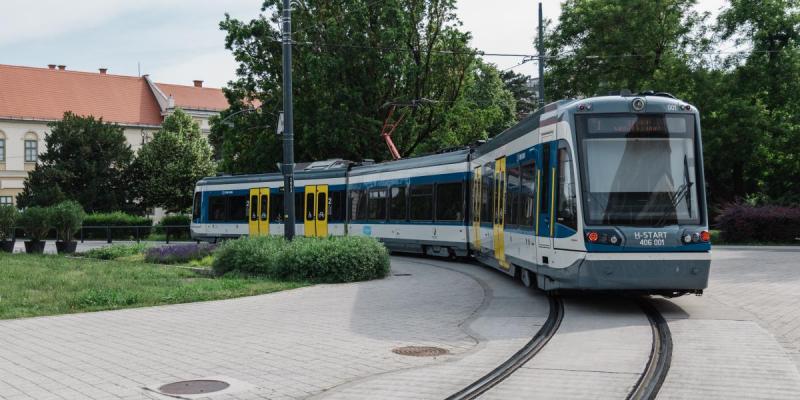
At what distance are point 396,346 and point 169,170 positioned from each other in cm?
5579

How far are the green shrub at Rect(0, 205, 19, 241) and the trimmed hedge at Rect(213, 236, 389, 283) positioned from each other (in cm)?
1301

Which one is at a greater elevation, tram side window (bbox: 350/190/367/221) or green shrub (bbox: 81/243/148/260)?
tram side window (bbox: 350/190/367/221)

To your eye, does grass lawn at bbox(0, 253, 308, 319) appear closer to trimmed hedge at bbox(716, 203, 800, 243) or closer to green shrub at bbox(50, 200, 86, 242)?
green shrub at bbox(50, 200, 86, 242)

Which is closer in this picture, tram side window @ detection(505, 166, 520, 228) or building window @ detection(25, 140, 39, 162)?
tram side window @ detection(505, 166, 520, 228)

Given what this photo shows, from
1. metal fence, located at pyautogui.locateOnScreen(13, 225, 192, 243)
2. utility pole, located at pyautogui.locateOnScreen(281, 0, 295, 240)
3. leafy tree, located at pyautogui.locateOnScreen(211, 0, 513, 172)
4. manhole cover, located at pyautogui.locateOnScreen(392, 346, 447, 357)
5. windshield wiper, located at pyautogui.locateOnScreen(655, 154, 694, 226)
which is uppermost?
leafy tree, located at pyautogui.locateOnScreen(211, 0, 513, 172)

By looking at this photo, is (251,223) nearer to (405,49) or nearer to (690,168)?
(405,49)

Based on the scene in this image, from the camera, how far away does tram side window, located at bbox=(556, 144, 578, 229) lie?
1126cm

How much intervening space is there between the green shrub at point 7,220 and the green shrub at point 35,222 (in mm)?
456

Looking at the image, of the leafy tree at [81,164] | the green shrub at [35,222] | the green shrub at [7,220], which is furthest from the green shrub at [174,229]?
the green shrub at [35,222]

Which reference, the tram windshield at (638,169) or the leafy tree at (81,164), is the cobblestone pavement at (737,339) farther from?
the leafy tree at (81,164)

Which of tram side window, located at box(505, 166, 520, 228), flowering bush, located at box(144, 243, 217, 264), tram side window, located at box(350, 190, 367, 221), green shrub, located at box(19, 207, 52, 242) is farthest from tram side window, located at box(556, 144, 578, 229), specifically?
green shrub, located at box(19, 207, 52, 242)

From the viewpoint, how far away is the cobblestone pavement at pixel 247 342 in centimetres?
730

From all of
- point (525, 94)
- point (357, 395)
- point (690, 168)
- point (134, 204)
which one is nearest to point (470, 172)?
point (690, 168)

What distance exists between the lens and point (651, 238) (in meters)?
11.0
